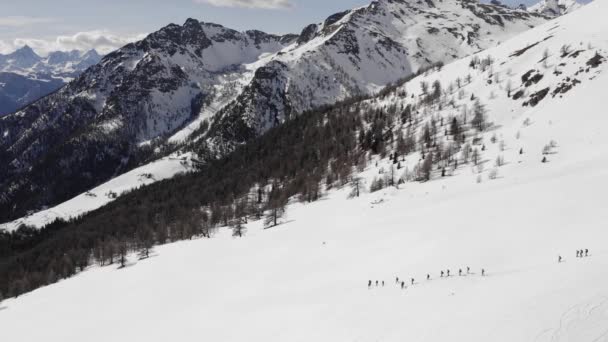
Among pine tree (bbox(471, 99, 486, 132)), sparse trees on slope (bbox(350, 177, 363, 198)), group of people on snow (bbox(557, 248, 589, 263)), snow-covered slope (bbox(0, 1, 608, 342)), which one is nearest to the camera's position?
snow-covered slope (bbox(0, 1, 608, 342))

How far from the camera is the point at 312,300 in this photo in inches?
2071

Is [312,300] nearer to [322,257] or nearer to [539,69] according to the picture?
[322,257]

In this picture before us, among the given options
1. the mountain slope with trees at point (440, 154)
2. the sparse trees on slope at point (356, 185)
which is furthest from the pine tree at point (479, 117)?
the sparse trees on slope at point (356, 185)

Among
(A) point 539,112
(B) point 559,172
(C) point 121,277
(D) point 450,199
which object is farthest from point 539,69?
(C) point 121,277

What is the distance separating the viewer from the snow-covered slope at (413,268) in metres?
37.2

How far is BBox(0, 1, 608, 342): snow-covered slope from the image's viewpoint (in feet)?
122

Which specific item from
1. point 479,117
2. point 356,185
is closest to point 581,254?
point 356,185

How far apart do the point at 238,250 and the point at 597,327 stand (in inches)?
3234

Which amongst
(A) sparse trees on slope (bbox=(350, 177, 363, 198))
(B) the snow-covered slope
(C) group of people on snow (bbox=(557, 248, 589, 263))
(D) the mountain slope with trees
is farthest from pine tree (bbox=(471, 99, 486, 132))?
(C) group of people on snow (bbox=(557, 248, 589, 263))

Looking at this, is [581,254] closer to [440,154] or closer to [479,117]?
[440,154]

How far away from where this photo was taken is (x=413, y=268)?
183 feet

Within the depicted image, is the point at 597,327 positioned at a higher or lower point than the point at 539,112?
lower

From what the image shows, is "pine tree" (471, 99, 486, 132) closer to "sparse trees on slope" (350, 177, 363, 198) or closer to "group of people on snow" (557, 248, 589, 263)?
"sparse trees on slope" (350, 177, 363, 198)

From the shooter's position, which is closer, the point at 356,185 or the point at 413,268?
the point at 413,268
